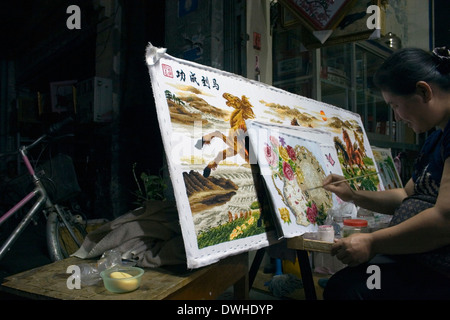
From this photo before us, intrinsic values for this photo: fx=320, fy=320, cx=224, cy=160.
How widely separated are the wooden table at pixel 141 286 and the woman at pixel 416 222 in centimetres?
51

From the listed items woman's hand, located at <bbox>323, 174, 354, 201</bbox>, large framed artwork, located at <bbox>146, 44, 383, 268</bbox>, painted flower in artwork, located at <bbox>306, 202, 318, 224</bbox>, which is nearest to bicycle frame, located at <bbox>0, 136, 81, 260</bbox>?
large framed artwork, located at <bbox>146, 44, 383, 268</bbox>

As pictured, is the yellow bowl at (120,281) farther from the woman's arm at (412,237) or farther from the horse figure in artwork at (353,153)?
the horse figure in artwork at (353,153)

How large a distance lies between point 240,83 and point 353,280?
1.10 m

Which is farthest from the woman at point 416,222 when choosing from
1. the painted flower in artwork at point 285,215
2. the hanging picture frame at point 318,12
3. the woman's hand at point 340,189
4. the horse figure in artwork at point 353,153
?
the hanging picture frame at point 318,12

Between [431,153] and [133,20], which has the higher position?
[133,20]

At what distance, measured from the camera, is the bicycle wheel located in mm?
2767

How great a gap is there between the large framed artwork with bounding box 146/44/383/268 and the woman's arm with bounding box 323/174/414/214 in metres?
0.10

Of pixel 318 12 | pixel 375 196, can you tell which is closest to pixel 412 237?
pixel 375 196

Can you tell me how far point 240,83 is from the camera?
174 centimetres

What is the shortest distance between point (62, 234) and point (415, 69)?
303 centimetres

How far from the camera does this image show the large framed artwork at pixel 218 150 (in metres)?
1.25
